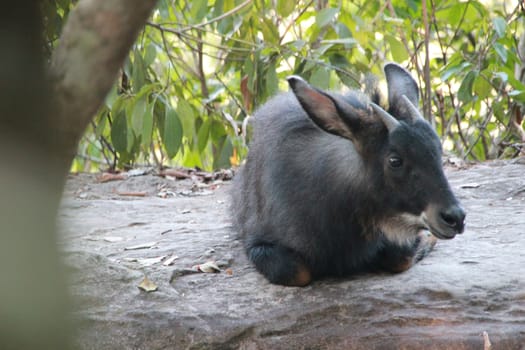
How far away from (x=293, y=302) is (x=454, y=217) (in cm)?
96

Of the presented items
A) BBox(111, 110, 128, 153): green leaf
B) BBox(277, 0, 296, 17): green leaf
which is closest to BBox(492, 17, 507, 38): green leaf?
BBox(277, 0, 296, 17): green leaf

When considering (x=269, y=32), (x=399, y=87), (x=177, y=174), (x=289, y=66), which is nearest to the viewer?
(x=399, y=87)

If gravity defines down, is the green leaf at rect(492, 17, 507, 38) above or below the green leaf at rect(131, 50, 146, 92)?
above

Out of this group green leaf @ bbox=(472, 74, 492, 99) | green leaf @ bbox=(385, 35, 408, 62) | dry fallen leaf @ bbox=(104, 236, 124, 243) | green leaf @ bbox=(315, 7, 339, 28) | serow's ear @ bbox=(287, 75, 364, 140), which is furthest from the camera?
green leaf @ bbox=(472, 74, 492, 99)

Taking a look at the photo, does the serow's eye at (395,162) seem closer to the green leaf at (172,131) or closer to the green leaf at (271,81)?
the green leaf at (172,131)

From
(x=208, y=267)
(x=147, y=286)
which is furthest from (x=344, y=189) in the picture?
(x=147, y=286)

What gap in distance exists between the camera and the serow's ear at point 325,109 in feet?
14.1

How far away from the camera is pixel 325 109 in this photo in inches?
171

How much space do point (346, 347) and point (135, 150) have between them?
4853mm

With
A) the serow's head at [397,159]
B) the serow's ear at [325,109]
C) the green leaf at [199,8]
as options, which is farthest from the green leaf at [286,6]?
the serow's ear at [325,109]

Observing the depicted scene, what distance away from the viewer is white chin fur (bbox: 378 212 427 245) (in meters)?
4.18

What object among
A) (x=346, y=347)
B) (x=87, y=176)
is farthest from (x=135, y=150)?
(x=346, y=347)

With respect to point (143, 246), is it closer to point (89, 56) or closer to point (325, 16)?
point (325, 16)

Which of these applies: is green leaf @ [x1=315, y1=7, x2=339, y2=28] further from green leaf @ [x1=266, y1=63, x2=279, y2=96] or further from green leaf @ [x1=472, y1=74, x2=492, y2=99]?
green leaf @ [x1=472, y1=74, x2=492, y2=99]
